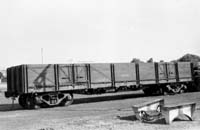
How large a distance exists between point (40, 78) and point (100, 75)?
398cm

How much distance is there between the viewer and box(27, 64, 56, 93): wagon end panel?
14.7 m

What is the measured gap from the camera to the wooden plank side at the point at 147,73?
1883 cm

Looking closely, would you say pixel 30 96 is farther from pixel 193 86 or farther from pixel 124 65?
pixel 193 86

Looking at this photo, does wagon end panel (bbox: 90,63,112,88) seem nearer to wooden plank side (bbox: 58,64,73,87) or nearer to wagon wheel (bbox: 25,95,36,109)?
wooden plank side (bbox: 58,64,73,87)

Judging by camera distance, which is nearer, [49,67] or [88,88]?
[49,67]

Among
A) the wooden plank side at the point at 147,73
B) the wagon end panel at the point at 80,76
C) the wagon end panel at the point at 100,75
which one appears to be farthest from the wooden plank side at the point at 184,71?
the wagon end panel at the point at 80,76

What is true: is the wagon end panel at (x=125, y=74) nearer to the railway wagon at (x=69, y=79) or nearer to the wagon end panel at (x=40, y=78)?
the railway wagon at (x=69, y=79)

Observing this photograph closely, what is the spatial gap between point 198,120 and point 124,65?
31.0 ft

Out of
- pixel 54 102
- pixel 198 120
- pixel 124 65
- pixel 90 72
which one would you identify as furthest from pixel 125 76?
pixel 198 120

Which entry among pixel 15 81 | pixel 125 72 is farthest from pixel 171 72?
pixel 15 81

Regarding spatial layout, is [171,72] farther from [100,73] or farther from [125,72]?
[100,73]

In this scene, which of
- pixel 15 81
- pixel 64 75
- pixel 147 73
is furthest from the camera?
pixel 147 73

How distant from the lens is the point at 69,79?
51.9 feet

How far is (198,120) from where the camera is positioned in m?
9.07
